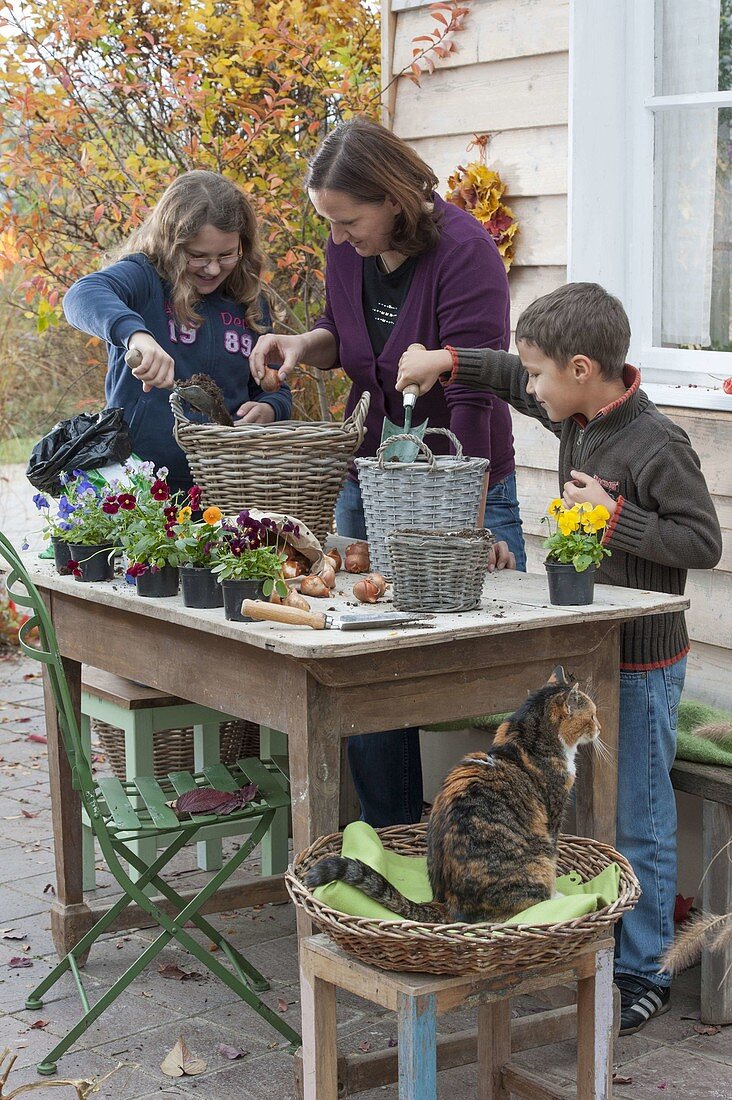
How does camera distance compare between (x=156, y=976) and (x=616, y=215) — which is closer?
(x=156, y=976)

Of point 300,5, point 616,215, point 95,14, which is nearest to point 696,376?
point 616,215

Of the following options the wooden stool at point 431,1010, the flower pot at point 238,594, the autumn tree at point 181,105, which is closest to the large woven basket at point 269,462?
the flower pot at point 238,594

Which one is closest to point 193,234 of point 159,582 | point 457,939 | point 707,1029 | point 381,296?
point 381,296

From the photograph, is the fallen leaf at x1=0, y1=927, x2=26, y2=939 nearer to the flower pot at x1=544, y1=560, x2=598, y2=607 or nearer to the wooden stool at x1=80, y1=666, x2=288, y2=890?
the wooden stool at x1=80, y1=666, x2=288, y2=890

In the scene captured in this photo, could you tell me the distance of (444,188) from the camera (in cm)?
461

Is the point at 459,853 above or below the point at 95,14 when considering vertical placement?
below

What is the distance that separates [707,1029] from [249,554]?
1.60 metres

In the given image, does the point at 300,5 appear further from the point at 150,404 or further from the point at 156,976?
the point at 156,976

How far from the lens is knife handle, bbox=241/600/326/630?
2477 millimetres

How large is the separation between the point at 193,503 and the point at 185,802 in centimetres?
69

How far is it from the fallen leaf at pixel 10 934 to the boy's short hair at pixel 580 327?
2.15 meters

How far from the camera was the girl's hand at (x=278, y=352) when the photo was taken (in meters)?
3.54

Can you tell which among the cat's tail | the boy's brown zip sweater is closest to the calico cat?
the cat's tail

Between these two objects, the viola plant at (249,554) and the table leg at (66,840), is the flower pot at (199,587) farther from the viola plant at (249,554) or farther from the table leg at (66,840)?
the table leg at (66,840)
